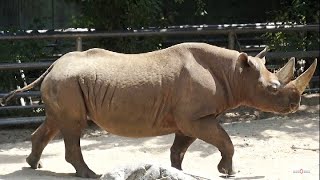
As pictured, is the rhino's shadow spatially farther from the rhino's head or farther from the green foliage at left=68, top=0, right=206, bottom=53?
the green foliage at left=68, top=0, right=206, bottom=53

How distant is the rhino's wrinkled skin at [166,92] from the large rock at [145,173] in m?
1.38

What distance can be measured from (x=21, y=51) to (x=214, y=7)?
5.79 meters

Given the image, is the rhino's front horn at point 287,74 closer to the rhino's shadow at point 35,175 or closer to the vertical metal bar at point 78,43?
the rhino's shadow at point 35,175

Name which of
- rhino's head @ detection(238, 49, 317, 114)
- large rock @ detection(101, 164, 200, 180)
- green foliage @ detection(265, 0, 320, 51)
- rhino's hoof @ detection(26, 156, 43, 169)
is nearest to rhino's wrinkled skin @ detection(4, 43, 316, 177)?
rhino's head @ detection(238, 49, 317, 114)

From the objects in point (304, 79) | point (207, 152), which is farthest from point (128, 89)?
point (207, 152)

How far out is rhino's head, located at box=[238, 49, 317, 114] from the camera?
20.1ft

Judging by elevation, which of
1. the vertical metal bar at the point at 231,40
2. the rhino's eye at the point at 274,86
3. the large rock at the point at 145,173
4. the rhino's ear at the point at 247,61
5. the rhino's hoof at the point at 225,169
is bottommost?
the rhino's hoof at the point at 225,169

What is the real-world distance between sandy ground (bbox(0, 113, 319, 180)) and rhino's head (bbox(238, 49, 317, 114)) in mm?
869

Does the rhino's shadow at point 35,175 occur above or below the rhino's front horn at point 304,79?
below

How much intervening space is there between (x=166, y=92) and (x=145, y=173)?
1607mm

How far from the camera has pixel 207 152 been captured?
805 centimetres

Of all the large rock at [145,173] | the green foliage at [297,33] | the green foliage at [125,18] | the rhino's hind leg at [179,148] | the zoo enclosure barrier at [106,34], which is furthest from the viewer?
the green foliage at [297,33]

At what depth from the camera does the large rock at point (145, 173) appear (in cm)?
466

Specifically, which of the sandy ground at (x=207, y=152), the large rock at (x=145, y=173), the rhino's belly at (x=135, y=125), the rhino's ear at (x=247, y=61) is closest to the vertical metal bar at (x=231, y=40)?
the sandy ground at (x=207, y=152)
